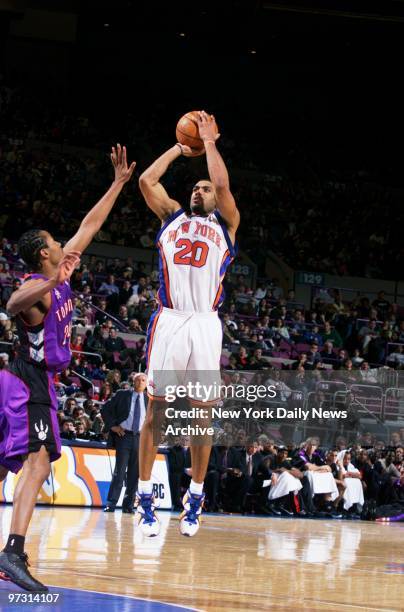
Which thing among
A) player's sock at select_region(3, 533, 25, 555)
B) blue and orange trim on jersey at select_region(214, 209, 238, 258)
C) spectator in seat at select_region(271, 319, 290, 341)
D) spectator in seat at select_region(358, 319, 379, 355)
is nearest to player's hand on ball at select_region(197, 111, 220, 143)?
blue and orange trim on jersey at select_region(214, 209, 238, 258)

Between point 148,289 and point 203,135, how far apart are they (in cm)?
1603

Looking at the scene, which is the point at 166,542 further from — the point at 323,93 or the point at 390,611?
the point at 323,93

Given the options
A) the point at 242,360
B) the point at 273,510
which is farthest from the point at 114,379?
the point at 273,510

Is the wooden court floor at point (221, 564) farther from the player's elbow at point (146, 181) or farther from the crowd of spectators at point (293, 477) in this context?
the crowd of spectators at point (293, 477)

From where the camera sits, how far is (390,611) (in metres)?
7.16

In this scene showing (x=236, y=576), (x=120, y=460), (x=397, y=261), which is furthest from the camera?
(x=397, y=261)

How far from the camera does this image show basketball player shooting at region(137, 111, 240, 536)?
820 centimetres

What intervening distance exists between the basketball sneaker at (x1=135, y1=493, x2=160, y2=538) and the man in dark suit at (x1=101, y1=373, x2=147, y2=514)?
8091 millimetres

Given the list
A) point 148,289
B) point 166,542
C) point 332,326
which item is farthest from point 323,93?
point 166,542

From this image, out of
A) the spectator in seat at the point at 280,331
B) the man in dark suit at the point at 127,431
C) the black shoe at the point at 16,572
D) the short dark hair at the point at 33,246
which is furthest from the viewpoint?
the spectator in seat at the point at 280,331

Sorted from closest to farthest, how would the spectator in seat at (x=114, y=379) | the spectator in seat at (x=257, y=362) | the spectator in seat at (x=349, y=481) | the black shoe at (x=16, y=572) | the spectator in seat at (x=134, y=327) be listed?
the black shoe at (x=16, y=572) → the spectator in seat at (x=114, y=379) → the spectator in seat at (x=349, y=481) → the spectator in seat at (x=134, y=327) → the spectator in seat at (x=257, y=362)

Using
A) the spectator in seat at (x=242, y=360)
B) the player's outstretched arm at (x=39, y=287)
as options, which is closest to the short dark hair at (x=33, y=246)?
the player's outstretched arm at (x=39, y=287)

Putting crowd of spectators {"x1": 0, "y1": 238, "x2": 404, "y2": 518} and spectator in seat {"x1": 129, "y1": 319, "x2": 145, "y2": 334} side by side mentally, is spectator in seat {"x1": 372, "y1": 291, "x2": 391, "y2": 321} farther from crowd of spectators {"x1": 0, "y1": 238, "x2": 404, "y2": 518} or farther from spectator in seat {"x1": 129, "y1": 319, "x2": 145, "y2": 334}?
spectator in seat {"x1": 129, "y1": 319, "x2": 145, "y2": 334}

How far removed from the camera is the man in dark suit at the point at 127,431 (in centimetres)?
1647
